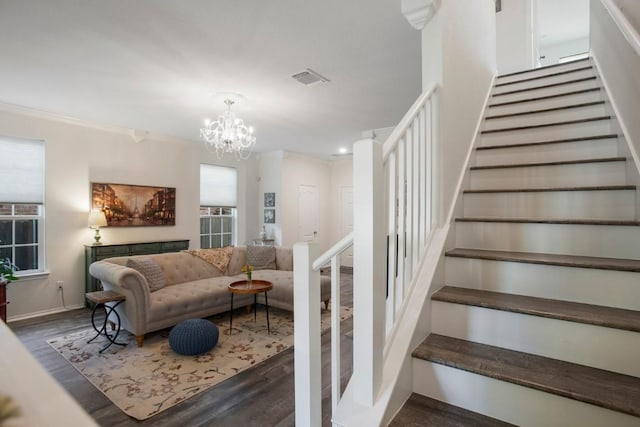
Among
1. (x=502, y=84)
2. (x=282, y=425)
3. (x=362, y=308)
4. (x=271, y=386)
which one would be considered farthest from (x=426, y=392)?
(x=502, y=84)

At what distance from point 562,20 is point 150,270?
780cm

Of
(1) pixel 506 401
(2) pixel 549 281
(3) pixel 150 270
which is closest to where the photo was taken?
(1) pixel 506 401

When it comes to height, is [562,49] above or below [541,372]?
above

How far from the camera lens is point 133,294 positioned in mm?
3309

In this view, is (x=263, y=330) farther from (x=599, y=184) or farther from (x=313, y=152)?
(x=313, y=152)

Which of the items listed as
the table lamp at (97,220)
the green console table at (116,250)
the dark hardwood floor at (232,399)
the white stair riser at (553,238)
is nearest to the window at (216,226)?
the green console table at (116,250)

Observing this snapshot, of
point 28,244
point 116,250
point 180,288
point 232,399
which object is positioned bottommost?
point 232,399

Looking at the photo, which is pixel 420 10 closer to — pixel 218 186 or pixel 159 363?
pixel 159 363

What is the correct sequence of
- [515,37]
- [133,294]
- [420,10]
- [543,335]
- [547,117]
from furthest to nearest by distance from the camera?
[515,37] → [133,294] → [547,117] → [420,10] → [543,335]

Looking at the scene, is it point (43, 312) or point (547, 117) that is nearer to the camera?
point (547, 117)

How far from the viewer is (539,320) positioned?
1.32 meters

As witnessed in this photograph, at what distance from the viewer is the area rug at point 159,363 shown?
2.41 metres

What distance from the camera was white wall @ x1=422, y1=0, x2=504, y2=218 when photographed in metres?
1.88

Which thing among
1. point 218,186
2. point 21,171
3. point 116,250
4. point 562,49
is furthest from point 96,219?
point 562,49
